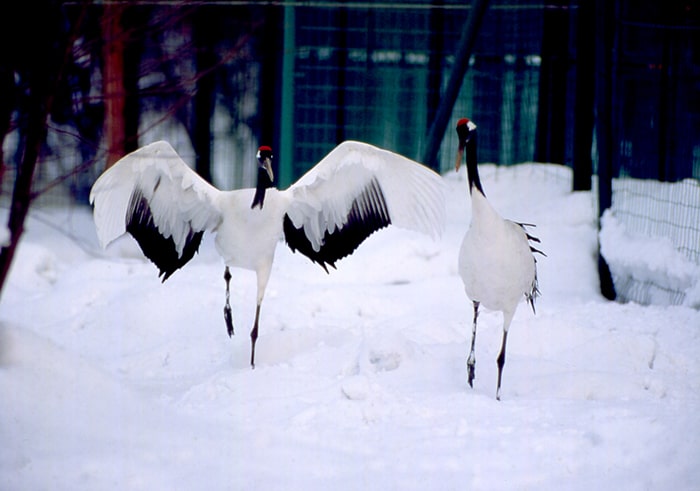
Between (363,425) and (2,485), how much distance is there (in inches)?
69.9

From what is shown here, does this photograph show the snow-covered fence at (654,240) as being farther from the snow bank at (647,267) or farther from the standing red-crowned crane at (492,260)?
the standing red-crowned crane at (492,260)

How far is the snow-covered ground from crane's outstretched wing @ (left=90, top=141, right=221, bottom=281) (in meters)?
0.69

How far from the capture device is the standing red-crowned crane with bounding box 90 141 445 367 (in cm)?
585

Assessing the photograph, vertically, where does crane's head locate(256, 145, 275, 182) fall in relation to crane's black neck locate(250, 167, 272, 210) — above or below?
above

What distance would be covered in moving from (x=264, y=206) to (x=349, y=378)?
144cm

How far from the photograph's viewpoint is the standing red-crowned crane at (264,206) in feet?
19.2

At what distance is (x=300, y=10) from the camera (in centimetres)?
996

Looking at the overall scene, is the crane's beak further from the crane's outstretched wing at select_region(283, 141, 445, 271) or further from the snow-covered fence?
Result: the snow-covered fence

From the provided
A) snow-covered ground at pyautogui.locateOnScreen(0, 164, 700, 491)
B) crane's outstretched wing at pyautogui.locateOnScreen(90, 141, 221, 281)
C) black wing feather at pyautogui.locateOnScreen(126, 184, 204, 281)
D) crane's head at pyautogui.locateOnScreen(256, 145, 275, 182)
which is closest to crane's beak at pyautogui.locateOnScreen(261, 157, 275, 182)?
crane's head at pyautogui.locateOnScreen(256, 145, 275, 182)

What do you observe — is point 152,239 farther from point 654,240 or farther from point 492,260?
point 654,240

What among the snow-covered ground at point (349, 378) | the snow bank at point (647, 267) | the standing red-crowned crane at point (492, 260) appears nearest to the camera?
the snow-covered ground at point (349, 378)

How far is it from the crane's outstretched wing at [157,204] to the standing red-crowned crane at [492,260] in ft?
5.57

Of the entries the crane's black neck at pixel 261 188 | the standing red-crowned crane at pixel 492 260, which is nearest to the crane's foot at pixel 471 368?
the standing red-crowned crane at pixel 492 260

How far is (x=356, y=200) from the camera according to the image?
6172 mm
